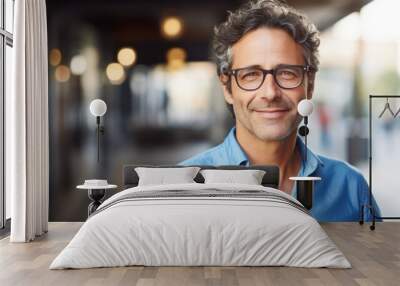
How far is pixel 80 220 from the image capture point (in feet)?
27.2

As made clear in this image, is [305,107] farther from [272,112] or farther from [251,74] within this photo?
[251,74]

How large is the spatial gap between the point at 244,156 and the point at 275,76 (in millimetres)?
1056

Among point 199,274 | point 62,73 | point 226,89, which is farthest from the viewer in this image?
point 62,73

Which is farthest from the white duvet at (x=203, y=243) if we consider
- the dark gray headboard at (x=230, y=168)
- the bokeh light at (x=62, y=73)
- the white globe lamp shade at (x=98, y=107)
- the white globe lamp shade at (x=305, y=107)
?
the bokeh light at (x=62, y=73)

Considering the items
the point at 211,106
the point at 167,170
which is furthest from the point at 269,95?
the point at 167,170

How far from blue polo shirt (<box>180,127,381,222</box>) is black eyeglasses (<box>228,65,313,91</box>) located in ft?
2.01

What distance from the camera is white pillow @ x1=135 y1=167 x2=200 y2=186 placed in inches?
289

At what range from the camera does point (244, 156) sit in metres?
8.08

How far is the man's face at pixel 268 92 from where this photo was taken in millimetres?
7938

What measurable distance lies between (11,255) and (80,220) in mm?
2566

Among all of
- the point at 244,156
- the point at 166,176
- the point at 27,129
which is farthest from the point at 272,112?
the point at 27,129

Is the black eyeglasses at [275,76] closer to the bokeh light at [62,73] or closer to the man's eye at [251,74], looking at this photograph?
the man's eye at [251,74]

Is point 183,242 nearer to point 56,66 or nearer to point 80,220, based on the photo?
point 80,220

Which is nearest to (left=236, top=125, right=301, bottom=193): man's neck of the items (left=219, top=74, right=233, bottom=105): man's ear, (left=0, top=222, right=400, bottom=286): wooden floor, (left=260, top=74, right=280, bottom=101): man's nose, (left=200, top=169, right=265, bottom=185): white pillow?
(left=219, top=74, right=233, bottom=105): man's ear
